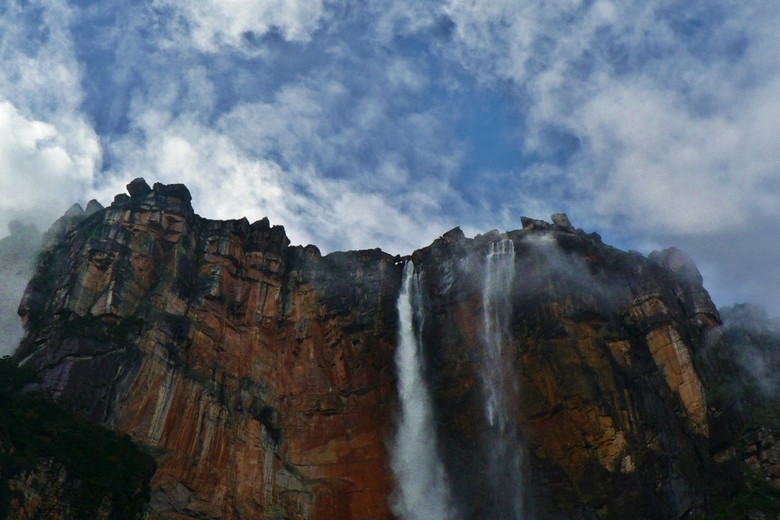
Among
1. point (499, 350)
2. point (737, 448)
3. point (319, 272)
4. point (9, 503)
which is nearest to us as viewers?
point (9, 503)

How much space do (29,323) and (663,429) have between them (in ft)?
139

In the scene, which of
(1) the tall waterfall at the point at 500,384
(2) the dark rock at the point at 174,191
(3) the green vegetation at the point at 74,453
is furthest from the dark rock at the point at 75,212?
(1) the tall waterfall at the point at 500,384

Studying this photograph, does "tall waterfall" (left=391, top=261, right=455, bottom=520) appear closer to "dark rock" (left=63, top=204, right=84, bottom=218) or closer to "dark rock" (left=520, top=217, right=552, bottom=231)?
"dark rock" (left=520, top=217, right=552, bottom=231)

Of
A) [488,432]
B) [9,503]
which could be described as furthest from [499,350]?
[9,503]

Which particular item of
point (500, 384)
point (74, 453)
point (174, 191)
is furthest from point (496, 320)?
point (74, 453)

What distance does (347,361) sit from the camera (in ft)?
171

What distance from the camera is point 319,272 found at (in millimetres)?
56844

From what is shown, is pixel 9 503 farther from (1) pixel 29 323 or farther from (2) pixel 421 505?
(2) pixel 421 505

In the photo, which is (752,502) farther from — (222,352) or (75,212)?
(75,212)

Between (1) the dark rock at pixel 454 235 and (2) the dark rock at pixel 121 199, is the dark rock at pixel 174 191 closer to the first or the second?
(2) the dark rock at pixel 121 199

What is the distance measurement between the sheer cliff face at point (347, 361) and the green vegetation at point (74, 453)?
144 cm

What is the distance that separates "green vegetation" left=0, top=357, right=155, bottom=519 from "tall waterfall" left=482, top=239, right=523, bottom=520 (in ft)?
72.0

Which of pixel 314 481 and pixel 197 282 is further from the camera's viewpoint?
pixel 197 282

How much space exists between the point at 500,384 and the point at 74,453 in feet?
89.9
